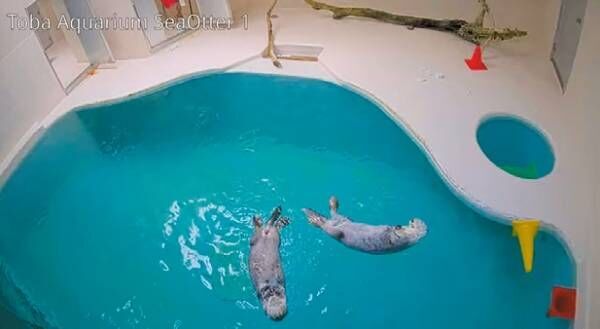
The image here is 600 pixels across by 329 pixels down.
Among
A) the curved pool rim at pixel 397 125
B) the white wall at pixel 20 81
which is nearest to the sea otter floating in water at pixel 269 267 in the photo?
the curved pool rim at pixel 397 125

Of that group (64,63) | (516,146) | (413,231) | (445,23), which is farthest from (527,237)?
(64,63)

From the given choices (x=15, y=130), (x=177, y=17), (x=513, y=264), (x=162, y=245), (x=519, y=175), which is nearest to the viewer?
(x=513, y=264)

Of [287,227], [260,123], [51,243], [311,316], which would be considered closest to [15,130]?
[51,243]

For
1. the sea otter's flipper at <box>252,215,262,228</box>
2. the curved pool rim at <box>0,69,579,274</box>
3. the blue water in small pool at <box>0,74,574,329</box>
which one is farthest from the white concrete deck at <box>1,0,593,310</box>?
the sea otter's flipper at <box>252,215,262,228</box>

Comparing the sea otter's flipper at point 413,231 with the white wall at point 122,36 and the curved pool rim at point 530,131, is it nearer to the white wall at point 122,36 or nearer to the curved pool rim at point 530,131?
the curved pool rim at point 530,131

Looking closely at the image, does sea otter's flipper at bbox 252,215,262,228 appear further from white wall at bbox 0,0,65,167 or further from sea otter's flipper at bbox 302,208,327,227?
white wall at bbox 0,0,65,167

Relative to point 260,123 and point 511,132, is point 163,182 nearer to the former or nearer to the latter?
point 260,123
